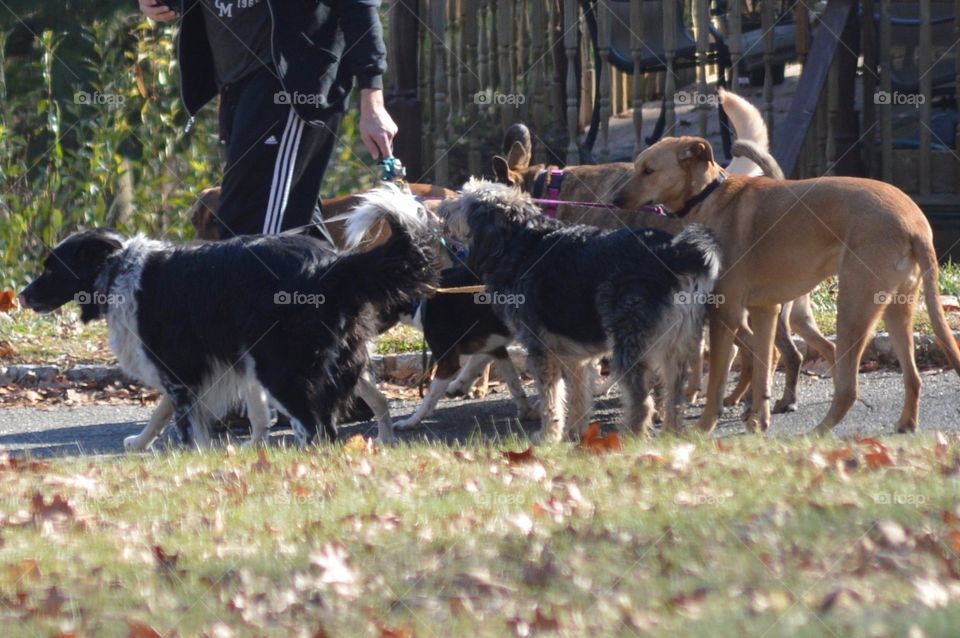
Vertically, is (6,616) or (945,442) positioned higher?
(6,616)

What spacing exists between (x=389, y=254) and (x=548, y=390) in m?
1.16

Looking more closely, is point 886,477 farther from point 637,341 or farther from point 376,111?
point 376,111

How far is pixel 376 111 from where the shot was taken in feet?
20.6

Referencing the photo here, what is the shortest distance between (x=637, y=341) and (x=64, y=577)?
3.04m

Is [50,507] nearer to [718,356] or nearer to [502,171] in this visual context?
[718,356]

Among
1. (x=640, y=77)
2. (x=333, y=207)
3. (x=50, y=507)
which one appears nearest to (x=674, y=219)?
(x=333, y=207)

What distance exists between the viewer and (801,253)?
638cm

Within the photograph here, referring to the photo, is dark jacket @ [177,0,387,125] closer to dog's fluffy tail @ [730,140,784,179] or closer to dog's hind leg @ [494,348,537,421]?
dog's hind leg @ [494,348,537,421]

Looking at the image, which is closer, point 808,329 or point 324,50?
point 324,50

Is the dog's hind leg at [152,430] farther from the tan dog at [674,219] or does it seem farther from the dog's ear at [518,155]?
the dog's ear at [518,155]

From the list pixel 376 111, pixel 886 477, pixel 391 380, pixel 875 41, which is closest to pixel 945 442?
pixel 886 477

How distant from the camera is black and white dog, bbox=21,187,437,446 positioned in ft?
19.2

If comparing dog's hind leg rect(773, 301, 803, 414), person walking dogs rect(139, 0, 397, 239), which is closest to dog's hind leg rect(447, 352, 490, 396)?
person walking dogs rect(139, 0, 397, 239)

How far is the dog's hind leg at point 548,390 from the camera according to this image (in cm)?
643
